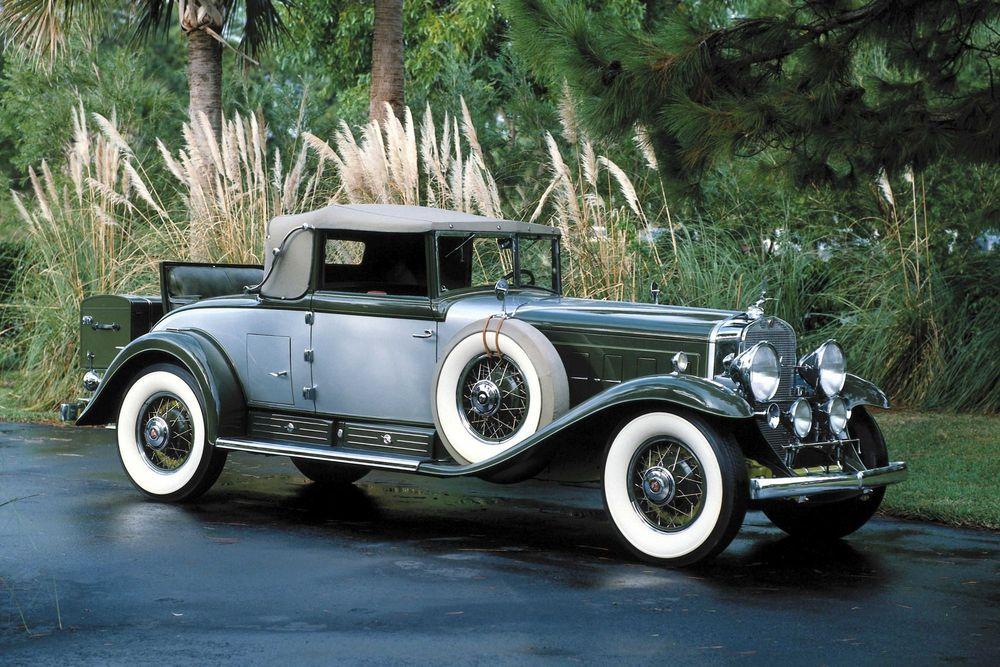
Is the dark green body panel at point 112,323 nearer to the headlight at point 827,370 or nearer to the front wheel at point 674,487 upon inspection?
the front wheel at point 674,487

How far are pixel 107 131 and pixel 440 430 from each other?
260 inches

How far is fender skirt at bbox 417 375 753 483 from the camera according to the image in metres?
5.70

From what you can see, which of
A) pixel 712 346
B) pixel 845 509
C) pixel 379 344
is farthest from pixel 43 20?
pixel 845 509

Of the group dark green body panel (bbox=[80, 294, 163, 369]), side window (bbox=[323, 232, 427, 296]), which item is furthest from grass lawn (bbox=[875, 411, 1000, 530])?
dark green body panel (bbox=[80, 294, 163, 369])

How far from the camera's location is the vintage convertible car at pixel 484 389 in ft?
19.5

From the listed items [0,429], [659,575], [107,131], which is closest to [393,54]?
[107,131]

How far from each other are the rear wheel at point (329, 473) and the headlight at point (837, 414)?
10.1 ft

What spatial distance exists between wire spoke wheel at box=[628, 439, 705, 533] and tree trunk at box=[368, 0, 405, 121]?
8.05m

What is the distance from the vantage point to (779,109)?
7871 millimetres

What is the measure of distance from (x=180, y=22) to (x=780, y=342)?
8.70 meters

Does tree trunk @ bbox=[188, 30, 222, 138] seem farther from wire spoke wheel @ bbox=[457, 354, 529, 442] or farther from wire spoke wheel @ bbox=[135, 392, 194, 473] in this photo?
wire spoke wheel @ bbox=[457, 354, 529, 442]

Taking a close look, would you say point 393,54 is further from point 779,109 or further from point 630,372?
point 630,372

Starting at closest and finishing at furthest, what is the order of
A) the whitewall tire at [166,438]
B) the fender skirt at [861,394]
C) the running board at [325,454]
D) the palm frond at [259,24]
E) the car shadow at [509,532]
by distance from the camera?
the car shadow at [509,532] < the fender skirt at [861,394] < the running board at [325,454] < the whitewall tire at [166,438] < the palm frond at [259,24]

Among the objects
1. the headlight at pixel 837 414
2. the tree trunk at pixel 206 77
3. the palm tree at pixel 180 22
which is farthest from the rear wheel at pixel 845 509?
the tree trunk at pixel 206 77
